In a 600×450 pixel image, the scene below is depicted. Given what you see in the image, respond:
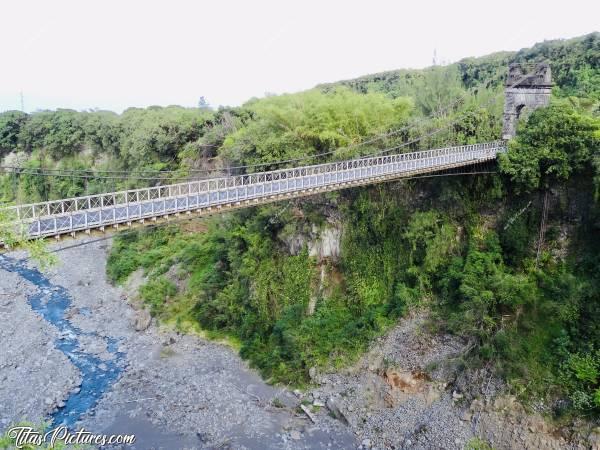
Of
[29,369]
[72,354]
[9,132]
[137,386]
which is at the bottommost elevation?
[137,386]

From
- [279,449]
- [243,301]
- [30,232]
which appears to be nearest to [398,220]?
[243,301]

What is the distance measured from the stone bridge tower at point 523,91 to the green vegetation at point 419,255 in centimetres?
90

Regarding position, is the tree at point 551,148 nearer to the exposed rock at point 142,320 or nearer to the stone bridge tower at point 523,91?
the stone bridge tower at point 523,91

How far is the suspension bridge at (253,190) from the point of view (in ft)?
43.4

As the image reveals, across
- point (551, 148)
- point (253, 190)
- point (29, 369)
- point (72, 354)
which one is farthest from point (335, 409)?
point (551, 148)

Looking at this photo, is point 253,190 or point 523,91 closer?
point 253,190

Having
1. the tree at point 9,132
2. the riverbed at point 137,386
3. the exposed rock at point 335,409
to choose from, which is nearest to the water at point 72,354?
the riverbed at point 137,386

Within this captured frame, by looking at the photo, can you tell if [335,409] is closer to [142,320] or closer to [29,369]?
[142,320]

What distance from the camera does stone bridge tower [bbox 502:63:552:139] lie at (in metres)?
22.6

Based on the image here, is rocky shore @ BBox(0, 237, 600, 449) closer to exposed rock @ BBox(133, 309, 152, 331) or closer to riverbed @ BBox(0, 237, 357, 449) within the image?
riverbed @ BBox(0, 237, 357, 449)

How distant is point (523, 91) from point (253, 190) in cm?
1342

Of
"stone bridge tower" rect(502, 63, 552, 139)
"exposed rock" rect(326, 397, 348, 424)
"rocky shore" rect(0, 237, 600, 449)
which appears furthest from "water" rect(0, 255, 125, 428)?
"stone bridge tower" rect(502, 63, 552, 139)

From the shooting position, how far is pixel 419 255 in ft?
72.0

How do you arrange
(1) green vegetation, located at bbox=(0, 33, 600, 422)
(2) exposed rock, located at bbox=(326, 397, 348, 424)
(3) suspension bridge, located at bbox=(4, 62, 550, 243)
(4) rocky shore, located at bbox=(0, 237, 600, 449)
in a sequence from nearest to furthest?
(3) suspension bridge, located at bbox=(4, 62, 550, 243)
(4) rocky shore, located at bbox=(0, 237, 600, 449)
(1) green vegetation, located at bbox=(0, 33, 600, 422)
(2) exposed rock, located at bbox=(326, 397, 348, 424)
